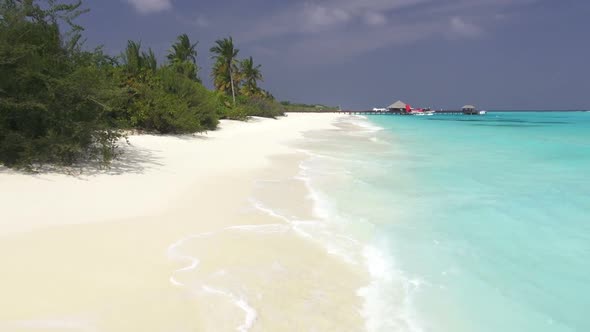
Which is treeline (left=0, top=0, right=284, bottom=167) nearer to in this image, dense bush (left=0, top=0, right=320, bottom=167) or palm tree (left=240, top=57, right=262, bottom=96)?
dense bush (left=0, top=0, right=320, bottom=167)

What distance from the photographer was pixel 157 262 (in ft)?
12.2

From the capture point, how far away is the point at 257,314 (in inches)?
116

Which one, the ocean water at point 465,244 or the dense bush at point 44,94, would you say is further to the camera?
the dense bush at point 44,94

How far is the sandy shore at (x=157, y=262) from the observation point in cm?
283

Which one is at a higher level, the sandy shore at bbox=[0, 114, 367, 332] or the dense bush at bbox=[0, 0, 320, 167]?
the dense bush at bbox=[0, 0, 320, 167]

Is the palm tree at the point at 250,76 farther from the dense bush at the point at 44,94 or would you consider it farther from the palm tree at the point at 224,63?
the dense bush at the point at 44,94

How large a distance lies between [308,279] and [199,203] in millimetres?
2920

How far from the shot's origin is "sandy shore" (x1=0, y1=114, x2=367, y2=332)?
2830 mm

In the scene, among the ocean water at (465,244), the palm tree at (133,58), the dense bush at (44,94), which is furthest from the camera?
the palm tree at (133,58)

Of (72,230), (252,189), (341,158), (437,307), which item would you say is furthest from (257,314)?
(341,158)

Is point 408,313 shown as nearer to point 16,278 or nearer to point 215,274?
point 215,274

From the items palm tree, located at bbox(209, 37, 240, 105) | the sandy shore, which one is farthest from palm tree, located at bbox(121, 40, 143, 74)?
palm tree, located at bbox(209, 37, 240, 105)

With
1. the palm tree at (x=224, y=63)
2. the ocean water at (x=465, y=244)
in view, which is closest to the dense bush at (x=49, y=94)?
the ocean water at (x=465, y=244)

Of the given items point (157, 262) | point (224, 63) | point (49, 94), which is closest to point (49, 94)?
point (49, 94)
